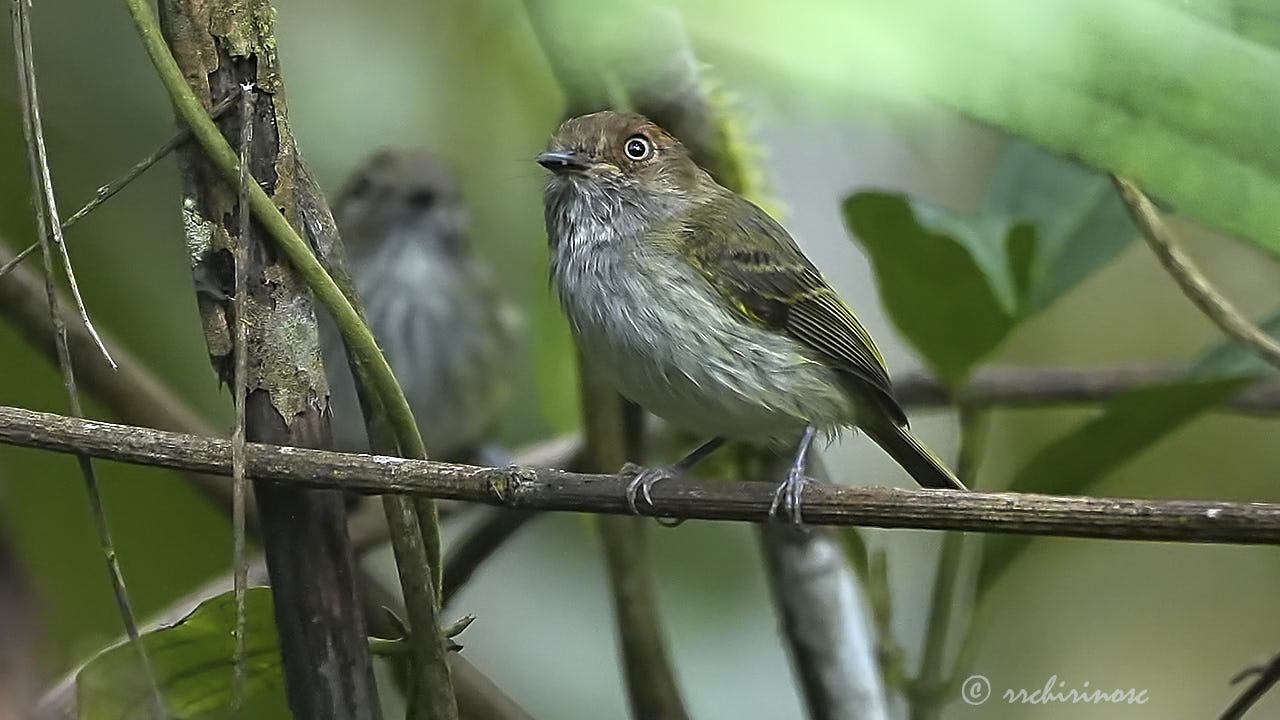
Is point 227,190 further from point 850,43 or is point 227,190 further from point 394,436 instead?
point 850,43

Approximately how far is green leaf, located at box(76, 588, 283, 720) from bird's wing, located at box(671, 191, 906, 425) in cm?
88

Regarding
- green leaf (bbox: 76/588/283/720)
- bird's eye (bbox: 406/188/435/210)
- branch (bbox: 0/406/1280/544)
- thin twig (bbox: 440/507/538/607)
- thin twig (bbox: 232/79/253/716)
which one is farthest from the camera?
bird's eye (bbox: 406/188/435/210)

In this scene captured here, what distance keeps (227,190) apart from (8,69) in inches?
51.3

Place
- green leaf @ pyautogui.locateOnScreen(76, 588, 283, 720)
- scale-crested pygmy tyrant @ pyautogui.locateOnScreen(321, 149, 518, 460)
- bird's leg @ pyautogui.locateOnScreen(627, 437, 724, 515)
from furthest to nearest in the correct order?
scale-crested pygmy tyrant @ pyautogui.locateOnScreen(321, 149, 518, 460) < green leaf @ pyautogui.locateOnScreen(76, 588, 283, 720) < bird's leg @ pyautogui.locateOnScreen(627, 437, 724, 515)

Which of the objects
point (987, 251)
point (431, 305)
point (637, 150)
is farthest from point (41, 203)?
point (431, 305)

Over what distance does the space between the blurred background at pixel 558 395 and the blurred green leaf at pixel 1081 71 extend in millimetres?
792

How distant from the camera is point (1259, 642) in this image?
130 inches

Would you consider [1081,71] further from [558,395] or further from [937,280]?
[558,395]

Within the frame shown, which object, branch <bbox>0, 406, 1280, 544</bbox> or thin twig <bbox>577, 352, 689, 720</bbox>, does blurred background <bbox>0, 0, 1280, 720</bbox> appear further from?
branch <bbox>0, 406, 1280, 544</bbox>

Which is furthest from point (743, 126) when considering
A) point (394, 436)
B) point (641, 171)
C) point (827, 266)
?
point (394, 436)

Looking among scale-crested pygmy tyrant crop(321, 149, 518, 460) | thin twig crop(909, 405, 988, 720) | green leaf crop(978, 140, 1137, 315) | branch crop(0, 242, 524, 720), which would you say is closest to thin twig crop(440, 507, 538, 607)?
branch crop(0, 242, 524, 720)

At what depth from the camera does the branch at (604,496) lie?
1.07 m

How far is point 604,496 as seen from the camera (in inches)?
49.8

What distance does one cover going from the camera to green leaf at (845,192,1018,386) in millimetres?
1946
